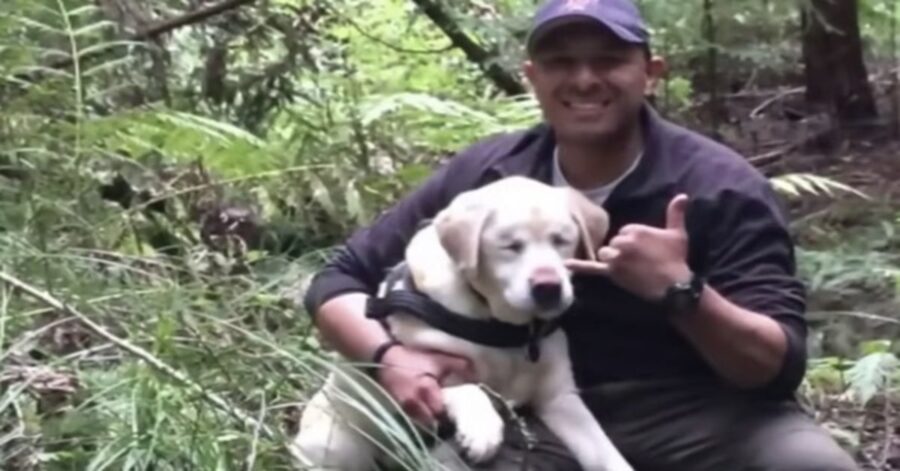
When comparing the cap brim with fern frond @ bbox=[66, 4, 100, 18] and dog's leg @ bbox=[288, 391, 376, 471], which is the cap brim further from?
fern frond @ bbox=[66, 4, 100, 18]

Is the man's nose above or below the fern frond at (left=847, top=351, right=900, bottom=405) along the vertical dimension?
above

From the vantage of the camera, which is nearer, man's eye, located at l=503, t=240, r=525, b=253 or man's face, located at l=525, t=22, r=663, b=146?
man's eye, located at l=503, t=240, r=525, b=253

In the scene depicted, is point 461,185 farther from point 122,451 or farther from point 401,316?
point 122,451

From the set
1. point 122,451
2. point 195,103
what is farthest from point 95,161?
point 122,451

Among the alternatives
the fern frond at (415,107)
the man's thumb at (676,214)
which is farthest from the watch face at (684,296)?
the fern frond at (415,107)

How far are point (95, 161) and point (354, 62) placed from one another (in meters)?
2.62

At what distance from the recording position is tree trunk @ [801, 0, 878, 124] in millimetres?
8234

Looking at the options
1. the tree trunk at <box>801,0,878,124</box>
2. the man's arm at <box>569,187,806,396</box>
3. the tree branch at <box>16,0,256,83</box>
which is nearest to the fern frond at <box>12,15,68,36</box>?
the tree branch at <box>16,0,256,83</box>

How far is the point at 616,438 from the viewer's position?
11.4 ft

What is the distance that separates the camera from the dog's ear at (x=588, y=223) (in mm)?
3209

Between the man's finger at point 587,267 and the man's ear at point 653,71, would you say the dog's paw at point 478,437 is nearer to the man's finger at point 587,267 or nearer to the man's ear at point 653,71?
the man's finger at point 587,267

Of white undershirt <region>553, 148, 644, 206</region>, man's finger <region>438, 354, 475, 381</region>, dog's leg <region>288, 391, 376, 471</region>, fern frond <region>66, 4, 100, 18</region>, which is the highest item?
white undershirt <region>553, 148, 644, 206</region>

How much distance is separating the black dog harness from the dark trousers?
181mm


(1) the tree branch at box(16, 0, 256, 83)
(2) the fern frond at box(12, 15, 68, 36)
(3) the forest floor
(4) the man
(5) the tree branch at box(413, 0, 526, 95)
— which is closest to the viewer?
(4) the man
